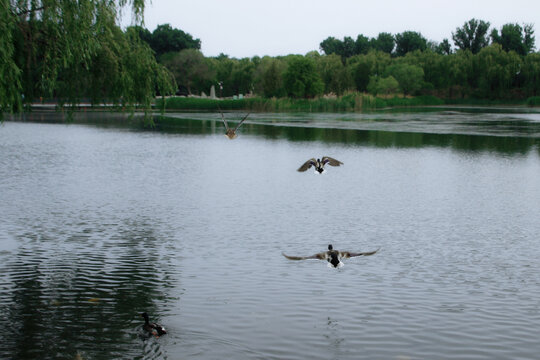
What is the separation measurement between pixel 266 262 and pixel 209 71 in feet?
418

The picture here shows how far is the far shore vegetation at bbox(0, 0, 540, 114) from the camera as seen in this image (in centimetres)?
1507

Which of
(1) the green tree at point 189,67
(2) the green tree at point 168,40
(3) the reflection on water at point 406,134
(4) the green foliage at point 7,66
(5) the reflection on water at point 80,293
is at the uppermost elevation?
(2) the green tree at point 168,40

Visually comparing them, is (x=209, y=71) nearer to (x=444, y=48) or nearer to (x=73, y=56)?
(x=444, y=48)

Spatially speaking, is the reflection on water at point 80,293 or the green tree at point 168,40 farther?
the green tree at point 168,40

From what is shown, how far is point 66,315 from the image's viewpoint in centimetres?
1174

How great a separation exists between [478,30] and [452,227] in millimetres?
172003

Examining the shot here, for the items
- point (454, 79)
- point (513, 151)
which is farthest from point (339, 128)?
point (454, 79)

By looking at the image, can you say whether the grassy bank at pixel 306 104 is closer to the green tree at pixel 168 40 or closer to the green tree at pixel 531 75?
the green tree at pixel 168 40

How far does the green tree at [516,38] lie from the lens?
543 ft

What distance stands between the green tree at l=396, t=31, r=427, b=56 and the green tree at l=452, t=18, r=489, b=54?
40.1 feet

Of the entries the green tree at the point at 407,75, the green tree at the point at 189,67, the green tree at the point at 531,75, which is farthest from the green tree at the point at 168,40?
the green tree at the point at 531,75

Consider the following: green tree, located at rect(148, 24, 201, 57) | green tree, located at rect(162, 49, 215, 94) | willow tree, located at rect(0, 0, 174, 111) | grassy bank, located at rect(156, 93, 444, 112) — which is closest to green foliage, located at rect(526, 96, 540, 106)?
grassy bank, located at rect(156, 93, 444, 112)

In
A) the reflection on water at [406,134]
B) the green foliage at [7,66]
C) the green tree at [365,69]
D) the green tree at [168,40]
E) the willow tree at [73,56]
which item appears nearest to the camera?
the green foliage at [7,66]

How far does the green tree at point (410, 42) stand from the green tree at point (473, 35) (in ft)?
40.1
